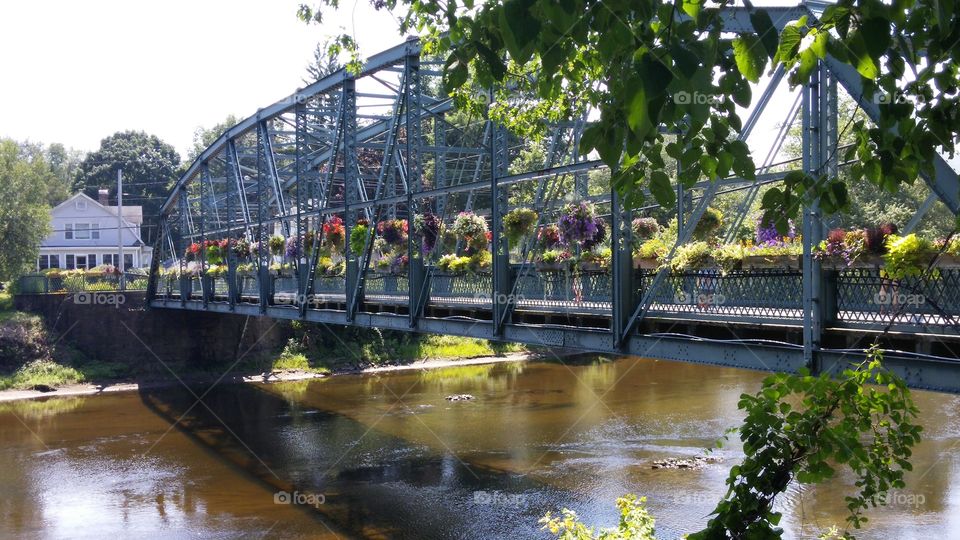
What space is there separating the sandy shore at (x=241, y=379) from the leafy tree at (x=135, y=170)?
43559 mm

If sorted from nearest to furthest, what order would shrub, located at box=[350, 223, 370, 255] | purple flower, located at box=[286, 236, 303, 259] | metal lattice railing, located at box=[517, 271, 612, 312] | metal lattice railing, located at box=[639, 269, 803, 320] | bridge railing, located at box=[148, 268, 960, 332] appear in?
1. bridge railing, located at box=[148, 268, 960, 332]
2. metal lattice railing, located at box=[639, 269, 803, 320]
3. metal lattice railing, located at box=[517, 271, 612, 312]
4. shrub, located at box=[350, 223, 370, 255]
5. purple flower, located at box=[286, 236, 303, 259]

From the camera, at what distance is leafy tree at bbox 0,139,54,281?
146 feet

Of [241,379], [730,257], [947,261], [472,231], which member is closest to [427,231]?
[472,231]

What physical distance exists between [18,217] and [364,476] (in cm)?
3223

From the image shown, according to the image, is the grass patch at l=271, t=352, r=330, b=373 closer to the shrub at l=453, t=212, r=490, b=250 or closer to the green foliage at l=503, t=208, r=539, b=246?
the shrub at l=453, t=212, r=490, b=250

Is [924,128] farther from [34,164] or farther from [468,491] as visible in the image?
[34,164]

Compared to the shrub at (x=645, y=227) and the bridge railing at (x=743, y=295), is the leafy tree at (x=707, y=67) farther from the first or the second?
the shrub at (x=645, y=227)

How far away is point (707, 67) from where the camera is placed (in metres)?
2.87

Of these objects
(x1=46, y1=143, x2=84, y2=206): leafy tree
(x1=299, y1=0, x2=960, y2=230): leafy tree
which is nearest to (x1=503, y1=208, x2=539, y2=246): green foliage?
(x1=299, y1=0, x2=960, y2=230): leafy tree

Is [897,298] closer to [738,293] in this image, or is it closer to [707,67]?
[738,293]

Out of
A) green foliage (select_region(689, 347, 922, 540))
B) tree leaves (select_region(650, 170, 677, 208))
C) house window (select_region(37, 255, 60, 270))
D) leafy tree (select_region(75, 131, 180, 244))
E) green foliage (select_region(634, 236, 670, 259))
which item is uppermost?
leafy tree (select_region(75, 131, 180, 244))

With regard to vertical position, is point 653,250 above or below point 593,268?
above

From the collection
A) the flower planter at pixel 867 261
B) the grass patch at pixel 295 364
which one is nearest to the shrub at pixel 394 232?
the flower planter at pixel 867 261

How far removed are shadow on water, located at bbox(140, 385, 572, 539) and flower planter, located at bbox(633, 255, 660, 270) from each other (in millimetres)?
5654
